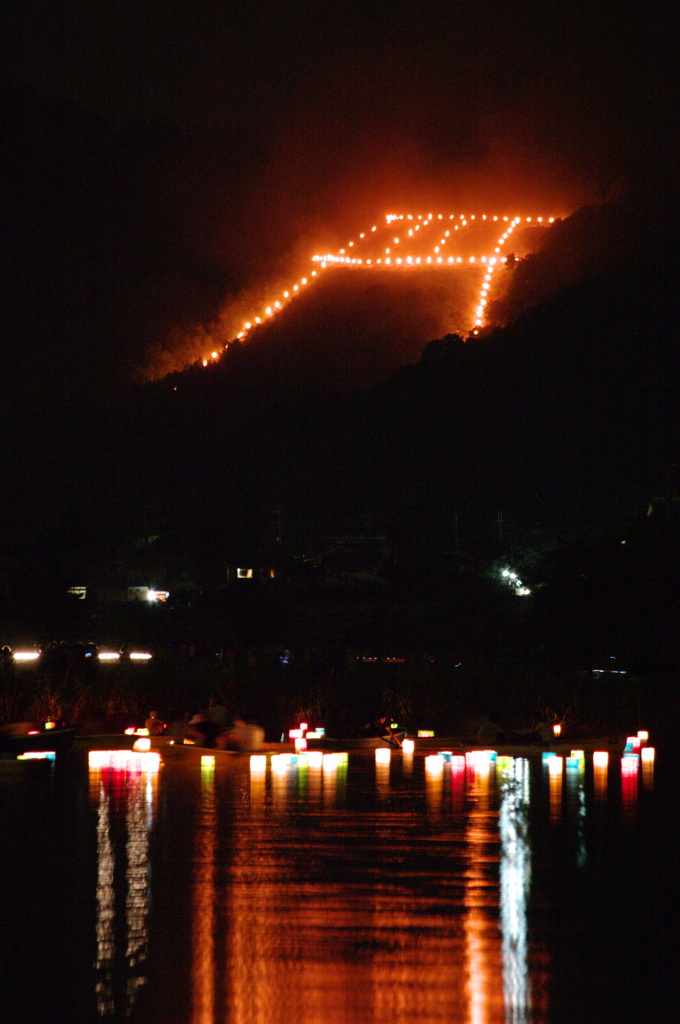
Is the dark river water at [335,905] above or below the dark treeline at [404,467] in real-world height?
below

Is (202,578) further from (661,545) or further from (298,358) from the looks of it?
(661,545)

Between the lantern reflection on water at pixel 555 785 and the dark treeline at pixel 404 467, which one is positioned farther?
the dark treeline at pixel 404 467

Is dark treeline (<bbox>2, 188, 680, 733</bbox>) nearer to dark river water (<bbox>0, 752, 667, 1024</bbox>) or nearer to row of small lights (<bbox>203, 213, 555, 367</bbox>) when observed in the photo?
row of small lights (<bbox>203, 213, 555, 367</bbox>)

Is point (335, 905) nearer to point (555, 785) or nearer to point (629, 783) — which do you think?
point (555, 785)

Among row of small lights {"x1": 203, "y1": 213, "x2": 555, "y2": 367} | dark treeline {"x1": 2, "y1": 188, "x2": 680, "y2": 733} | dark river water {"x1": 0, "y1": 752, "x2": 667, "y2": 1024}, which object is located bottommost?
dark river water {"x1": 0, "y1": 752, "x2": 667, "y2": 1024}

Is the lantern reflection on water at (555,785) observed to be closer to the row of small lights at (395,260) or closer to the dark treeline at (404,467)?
the dark treeline at (404,467)

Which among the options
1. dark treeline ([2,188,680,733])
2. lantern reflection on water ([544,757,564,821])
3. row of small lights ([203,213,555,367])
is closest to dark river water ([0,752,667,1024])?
lantern reflection on water ([544,757,564,821])

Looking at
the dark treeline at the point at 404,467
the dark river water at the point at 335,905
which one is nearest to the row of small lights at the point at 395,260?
the dark treeline at the point at 404,467

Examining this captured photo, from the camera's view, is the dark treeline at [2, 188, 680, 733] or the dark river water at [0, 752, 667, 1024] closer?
the dark river water at [0, 752, 667, 1024]

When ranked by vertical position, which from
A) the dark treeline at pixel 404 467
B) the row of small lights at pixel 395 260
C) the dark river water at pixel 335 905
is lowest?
the dark river water at pixel 335 905

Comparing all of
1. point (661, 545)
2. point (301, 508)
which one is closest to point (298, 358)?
point (301, 508)
